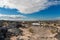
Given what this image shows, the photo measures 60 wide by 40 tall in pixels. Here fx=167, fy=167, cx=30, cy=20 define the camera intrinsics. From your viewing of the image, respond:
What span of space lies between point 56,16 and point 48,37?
30 cm

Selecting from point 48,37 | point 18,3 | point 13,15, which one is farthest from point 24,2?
point 48,37

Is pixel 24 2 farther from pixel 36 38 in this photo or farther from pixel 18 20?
pixel 36 38

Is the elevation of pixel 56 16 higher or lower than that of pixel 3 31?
higher

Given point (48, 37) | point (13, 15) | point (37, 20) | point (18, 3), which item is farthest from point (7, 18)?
point (48, 37)

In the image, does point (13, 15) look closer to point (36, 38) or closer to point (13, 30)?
point (13, 30)

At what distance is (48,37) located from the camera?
223 cm

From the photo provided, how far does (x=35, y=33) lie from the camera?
2.26 metres

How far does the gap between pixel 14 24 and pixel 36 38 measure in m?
0.35

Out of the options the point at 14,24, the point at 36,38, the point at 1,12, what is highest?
the point at 1,12

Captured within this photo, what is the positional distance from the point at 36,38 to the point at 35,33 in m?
0.07

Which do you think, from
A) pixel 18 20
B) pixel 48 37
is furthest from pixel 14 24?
pixel 48 37

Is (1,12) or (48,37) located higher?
(1,12)

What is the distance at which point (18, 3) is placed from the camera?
89.7 inches

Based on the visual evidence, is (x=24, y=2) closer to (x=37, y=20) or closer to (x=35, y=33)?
(x=37, y=20)
